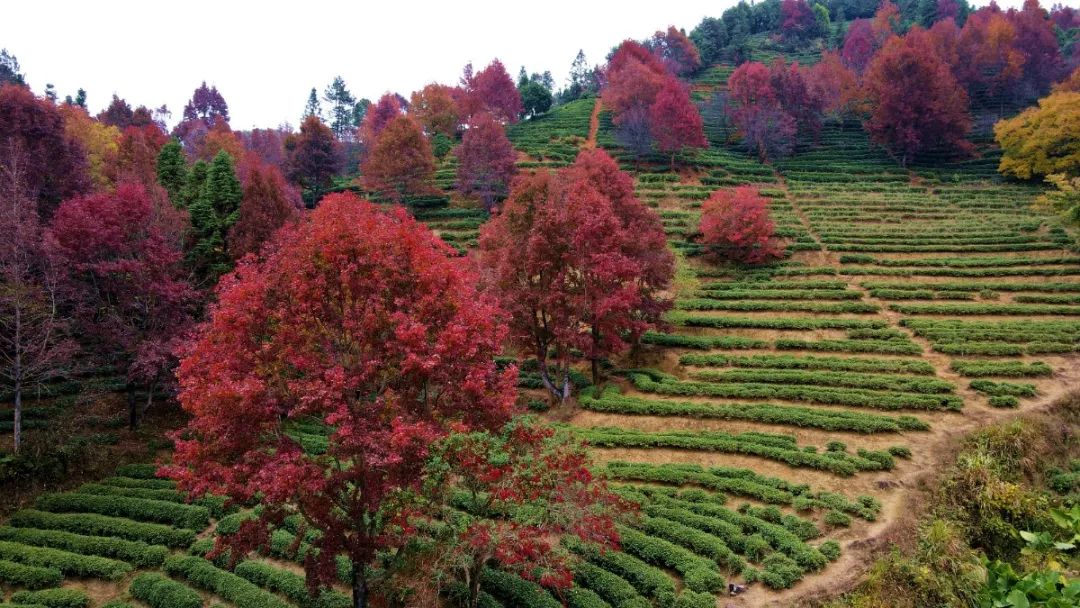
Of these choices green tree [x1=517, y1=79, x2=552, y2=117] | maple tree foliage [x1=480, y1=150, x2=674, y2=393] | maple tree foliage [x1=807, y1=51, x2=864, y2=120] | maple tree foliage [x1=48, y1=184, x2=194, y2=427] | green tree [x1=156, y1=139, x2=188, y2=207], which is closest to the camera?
maple tree foliage [x1=48, y1=184, x2=194, y2=427]

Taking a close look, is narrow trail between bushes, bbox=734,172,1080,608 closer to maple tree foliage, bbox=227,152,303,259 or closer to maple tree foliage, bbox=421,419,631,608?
maple tree foliage, bbox=421,419,631,608

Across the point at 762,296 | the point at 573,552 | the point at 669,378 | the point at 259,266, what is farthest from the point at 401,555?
the point at 762,296

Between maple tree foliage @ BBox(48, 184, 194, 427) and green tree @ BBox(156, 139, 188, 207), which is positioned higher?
green tree @ BBox(156, 139, 188, 207)

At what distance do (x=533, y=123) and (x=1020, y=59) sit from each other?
203ft

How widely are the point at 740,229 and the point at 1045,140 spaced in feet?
107

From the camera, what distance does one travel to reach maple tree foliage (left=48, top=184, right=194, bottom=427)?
22.0m

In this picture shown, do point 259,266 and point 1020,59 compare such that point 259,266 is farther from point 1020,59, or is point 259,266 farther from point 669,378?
point 1020,59

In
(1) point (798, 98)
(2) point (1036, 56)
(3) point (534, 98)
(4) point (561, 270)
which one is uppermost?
(2) point (1036, 56)

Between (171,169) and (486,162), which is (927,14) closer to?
(486,162)

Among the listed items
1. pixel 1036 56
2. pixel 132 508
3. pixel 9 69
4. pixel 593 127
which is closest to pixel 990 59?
pixel 1036 56

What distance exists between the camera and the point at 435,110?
7825cm

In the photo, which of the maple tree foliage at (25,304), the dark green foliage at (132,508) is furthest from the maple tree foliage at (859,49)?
the dark green foliage at (132,508)

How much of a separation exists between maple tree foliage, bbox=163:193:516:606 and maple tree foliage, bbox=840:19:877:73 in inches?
3951

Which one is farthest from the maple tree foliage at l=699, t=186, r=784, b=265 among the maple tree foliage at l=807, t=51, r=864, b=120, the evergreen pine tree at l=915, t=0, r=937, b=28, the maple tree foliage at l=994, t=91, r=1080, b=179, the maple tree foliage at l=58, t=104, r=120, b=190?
the evergreen pine tree at l=915, t=0, r=937, b=28
